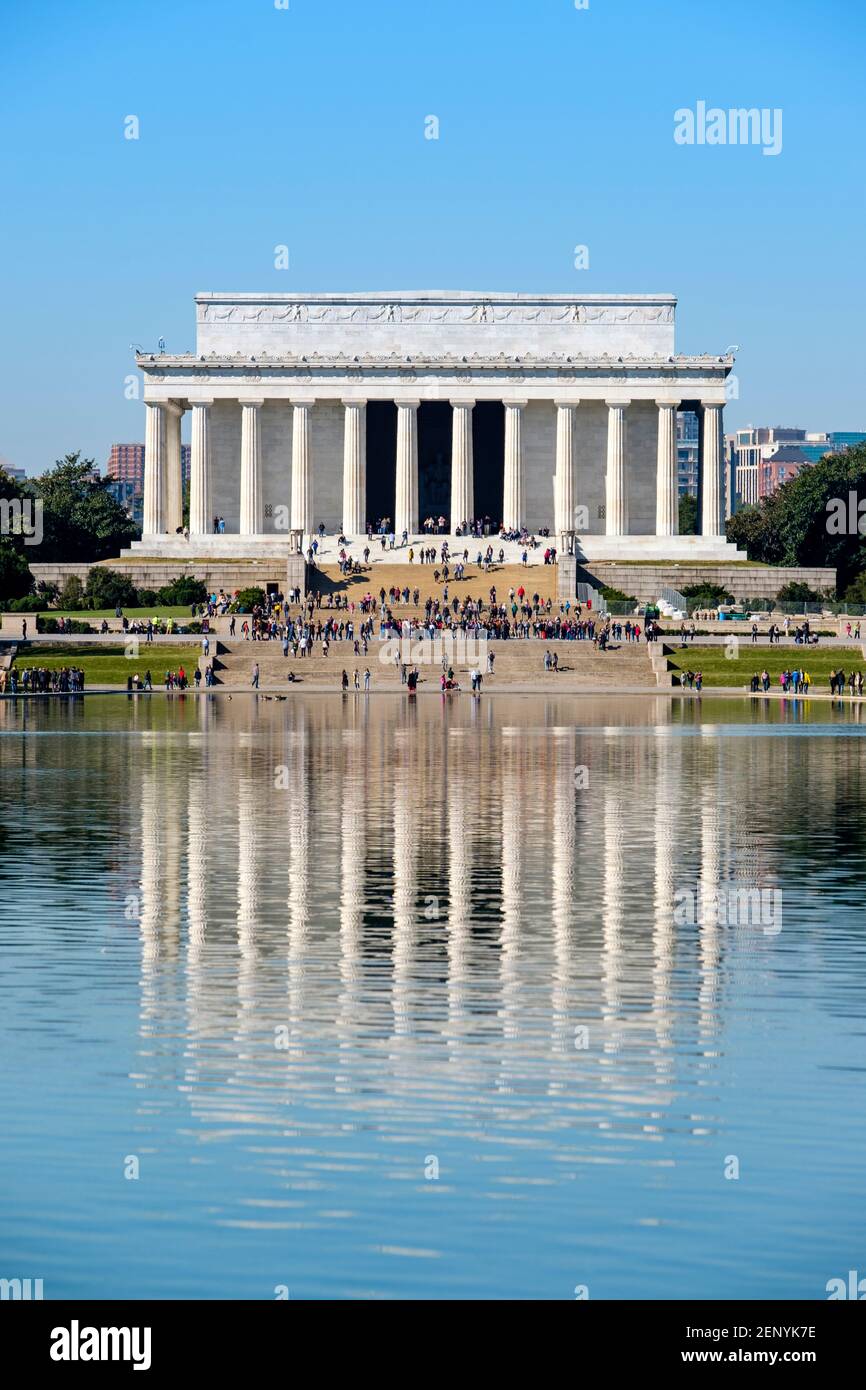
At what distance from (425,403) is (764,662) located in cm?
5122

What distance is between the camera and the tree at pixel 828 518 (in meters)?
123

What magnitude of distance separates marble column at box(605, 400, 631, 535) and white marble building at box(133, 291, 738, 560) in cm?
9

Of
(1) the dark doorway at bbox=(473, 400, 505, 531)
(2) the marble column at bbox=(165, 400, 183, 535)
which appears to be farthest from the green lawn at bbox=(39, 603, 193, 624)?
(1) the dark doorway at bbox=(473, 400, 505, 531)

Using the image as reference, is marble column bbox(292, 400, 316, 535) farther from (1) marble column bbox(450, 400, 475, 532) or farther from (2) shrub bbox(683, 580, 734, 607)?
(2) shrub bbox(683, 580, 734, 607)

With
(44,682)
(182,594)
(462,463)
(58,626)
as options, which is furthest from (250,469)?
(44,682)

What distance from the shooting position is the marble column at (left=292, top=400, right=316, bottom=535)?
126500mm

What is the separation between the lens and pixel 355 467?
127m

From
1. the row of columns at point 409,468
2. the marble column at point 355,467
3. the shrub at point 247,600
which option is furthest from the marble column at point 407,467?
the shrub at point 247,600

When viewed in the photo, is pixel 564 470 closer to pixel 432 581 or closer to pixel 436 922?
pixel 432 581

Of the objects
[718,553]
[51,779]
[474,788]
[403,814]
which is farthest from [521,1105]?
[718,553]

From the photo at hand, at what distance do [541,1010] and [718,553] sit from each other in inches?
4157
